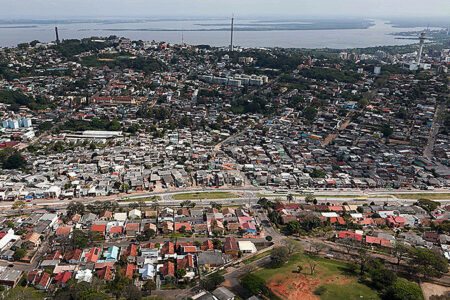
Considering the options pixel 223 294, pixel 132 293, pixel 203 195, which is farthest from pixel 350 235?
pixel 132 293

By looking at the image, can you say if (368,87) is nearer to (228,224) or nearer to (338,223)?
(338,223)

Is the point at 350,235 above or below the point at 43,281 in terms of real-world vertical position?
below

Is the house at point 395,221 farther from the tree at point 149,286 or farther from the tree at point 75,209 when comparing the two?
the tree at point 75,209

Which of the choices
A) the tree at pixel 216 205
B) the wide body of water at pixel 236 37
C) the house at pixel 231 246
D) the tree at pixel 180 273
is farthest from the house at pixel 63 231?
the wide body of water at pixel 236 37

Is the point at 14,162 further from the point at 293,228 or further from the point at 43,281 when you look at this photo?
the point at 293,228

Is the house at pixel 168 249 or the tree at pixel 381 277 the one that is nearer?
the tree at pixel 381 277

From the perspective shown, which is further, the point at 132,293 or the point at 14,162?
the point at 14,162

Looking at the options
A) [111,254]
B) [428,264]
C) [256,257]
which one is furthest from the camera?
[256,257]
